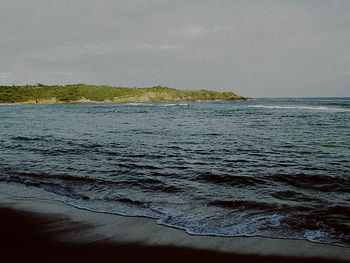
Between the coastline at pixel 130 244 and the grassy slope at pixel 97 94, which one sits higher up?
the grassy slope at pixel 97 94

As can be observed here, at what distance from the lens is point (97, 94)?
151000 mm

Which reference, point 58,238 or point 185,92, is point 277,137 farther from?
point 185,92

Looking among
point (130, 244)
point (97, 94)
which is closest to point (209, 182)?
point (130, 244)

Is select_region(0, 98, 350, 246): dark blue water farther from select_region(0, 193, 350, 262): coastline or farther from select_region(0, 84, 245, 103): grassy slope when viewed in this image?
select_region(0, 84, 245, 103): grassy slope

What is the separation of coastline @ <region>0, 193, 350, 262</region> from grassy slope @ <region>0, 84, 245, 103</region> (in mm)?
140981

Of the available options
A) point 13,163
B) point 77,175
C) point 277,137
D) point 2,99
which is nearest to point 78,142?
point 13,163

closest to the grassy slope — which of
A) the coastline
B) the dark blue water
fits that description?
the dark blue water

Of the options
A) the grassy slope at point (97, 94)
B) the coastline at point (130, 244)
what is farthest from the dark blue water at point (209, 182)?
the grassy slope at point (97, 94)

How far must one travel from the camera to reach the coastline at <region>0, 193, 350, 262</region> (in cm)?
515

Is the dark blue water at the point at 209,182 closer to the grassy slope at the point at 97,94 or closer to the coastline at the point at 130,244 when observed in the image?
the coastline at the point at 130,244

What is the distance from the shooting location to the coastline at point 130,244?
16.9 feet

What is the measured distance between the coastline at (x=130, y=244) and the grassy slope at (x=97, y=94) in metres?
141

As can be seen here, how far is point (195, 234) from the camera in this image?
6160 mm

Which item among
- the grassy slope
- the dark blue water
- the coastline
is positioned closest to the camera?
the coastline
